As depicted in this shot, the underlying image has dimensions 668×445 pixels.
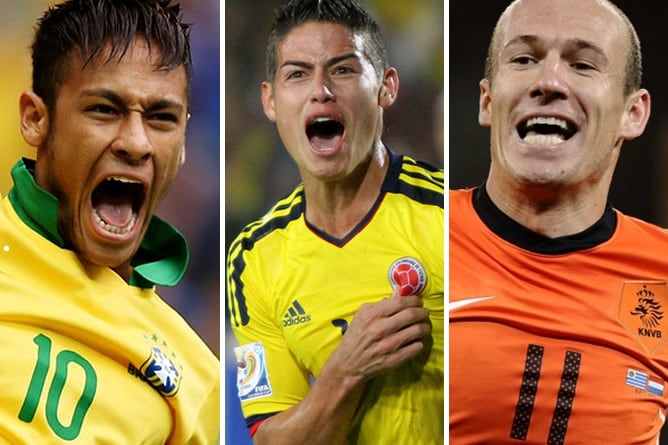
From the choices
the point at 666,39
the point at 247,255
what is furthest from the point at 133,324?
the point at 666,39

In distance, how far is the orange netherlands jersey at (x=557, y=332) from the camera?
84.5 inches

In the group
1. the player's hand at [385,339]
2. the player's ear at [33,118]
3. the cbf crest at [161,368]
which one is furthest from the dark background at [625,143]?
the player's ear at [33,118]

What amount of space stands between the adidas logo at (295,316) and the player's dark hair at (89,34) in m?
0.68

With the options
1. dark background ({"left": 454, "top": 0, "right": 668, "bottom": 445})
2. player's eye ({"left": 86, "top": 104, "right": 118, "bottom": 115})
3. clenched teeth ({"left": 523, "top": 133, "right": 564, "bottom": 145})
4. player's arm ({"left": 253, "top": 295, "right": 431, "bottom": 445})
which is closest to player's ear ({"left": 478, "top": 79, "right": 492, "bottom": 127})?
dark background ({"left": 454, "top": 0, "right": 668, "bottom": 445})

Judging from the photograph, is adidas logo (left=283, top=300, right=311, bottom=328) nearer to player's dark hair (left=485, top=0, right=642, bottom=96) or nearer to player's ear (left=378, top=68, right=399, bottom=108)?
player's ear (left=378, top=68, right=399, bottom=108)

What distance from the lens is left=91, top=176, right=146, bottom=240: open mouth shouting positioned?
7.26 feet

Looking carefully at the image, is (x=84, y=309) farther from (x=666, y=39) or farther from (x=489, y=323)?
(x=666, y=39)

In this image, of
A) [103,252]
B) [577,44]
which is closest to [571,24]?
[577,44]

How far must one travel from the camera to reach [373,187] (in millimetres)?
2303

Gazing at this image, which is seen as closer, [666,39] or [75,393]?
[75,393]

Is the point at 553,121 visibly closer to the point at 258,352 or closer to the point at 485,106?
the point at 485,106

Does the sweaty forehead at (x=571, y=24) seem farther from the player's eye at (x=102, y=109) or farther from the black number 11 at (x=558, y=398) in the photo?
the player's eye at (x=102, y=109)

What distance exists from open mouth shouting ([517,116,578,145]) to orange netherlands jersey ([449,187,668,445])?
20cm

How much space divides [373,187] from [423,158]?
0.15 metres
